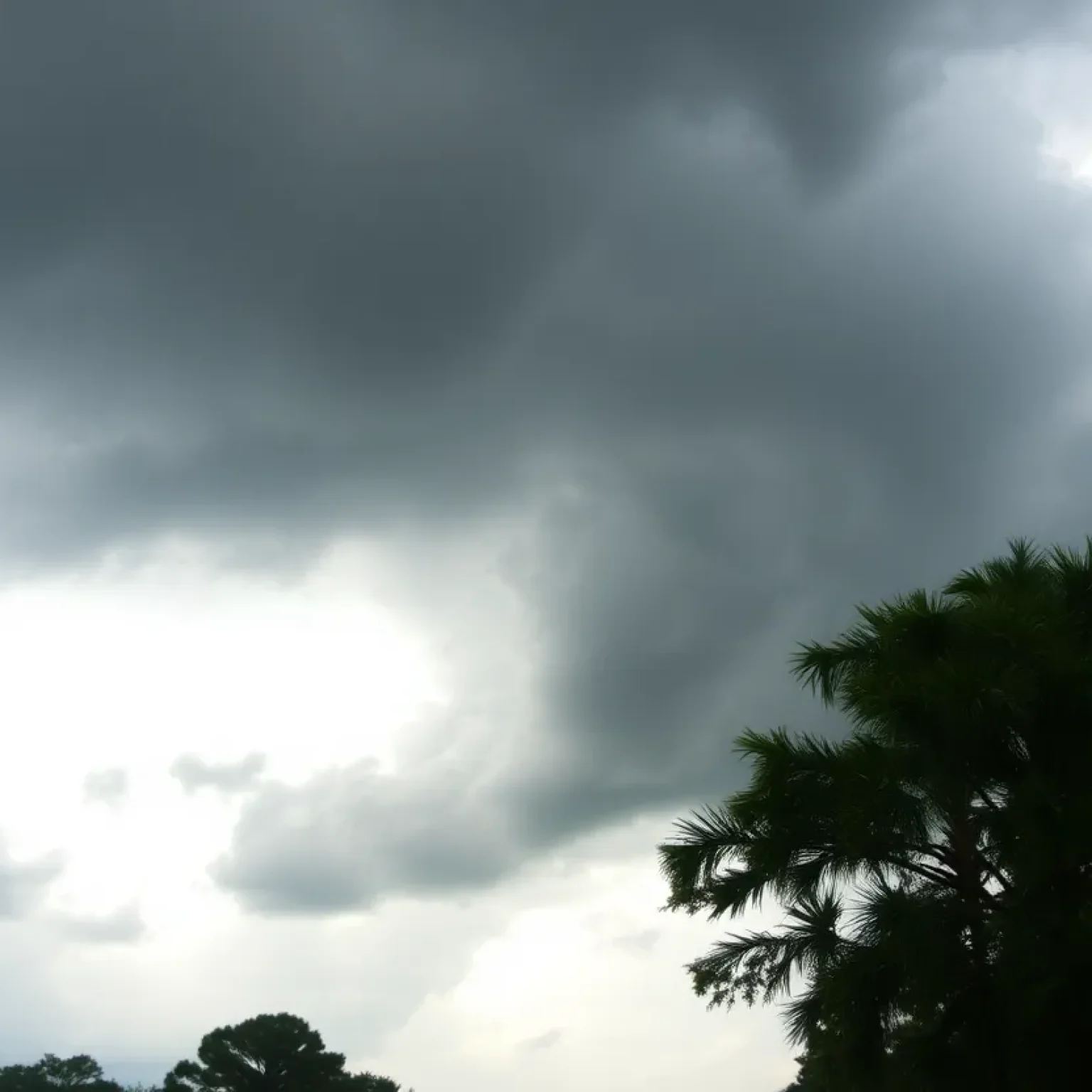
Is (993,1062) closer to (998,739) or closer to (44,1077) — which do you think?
(998,739)

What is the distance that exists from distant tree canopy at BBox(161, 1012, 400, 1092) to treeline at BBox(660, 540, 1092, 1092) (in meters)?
63.4

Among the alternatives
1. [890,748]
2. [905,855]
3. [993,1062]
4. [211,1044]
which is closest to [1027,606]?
[890,748]

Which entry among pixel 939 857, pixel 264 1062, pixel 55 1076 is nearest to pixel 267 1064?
pixel 264 1062

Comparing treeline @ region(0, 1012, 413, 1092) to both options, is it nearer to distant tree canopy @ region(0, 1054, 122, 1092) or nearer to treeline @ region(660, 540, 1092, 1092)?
distant tree canopy @ region(0, 1054, 122, 1092)

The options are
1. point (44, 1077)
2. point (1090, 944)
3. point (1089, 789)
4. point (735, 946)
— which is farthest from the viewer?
point (44, 1077)

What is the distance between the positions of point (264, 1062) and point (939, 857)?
66.8 meters

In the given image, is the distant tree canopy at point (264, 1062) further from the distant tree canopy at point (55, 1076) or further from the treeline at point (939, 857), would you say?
the treeline at point (939, 857)

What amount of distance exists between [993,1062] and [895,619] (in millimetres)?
6218

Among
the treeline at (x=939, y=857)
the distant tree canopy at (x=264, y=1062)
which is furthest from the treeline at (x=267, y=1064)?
the treeline at (x=939, y=857)

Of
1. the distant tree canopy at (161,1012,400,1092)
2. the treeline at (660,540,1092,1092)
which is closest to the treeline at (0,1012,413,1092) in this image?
the distant tree canopy at (161,1012,400,1092)

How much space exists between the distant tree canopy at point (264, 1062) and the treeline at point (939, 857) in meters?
63.4

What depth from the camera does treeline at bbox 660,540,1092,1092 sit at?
1515 centimetres

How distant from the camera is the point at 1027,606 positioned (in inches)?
694

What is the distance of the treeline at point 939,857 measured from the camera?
15.1 meters
